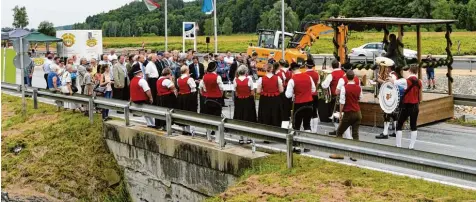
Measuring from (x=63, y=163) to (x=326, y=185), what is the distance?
731 cm

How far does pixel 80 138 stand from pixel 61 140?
1.74 feet

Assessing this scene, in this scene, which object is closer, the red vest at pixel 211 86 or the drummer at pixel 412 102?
the drummer at pixel 412 102

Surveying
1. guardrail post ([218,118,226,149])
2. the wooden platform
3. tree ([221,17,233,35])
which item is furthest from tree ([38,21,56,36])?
guardrail post ([218,118,226,149])

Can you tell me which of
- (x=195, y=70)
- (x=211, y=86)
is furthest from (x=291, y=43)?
(x=211, y=86)

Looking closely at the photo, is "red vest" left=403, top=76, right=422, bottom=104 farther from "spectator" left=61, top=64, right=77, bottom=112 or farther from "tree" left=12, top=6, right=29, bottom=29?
"tree" left=12, top=6, right=29, bottom=29

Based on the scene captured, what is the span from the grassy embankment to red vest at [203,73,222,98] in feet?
Answer: 8.57

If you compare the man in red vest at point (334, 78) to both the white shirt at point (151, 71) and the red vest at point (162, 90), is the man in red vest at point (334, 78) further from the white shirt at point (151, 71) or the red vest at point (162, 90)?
the white shirt at point (151, 71)

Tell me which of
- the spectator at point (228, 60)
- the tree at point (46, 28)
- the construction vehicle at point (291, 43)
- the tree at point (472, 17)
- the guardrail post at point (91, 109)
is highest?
the tree at point (472, 17)

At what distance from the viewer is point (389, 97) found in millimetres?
13797

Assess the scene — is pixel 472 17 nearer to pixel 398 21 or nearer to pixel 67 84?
pixel 398 21

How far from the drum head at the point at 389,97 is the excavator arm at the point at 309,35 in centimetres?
1816

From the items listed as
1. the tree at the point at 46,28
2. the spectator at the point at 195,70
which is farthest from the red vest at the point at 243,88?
the tree at the point at 46,28

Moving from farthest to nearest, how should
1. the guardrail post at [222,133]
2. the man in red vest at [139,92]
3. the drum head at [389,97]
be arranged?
1. the man in red vest at [139,92]
2. the drum head at [389,97]
3. the guardrail post at [222,133]

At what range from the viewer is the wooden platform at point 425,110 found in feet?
54.2
